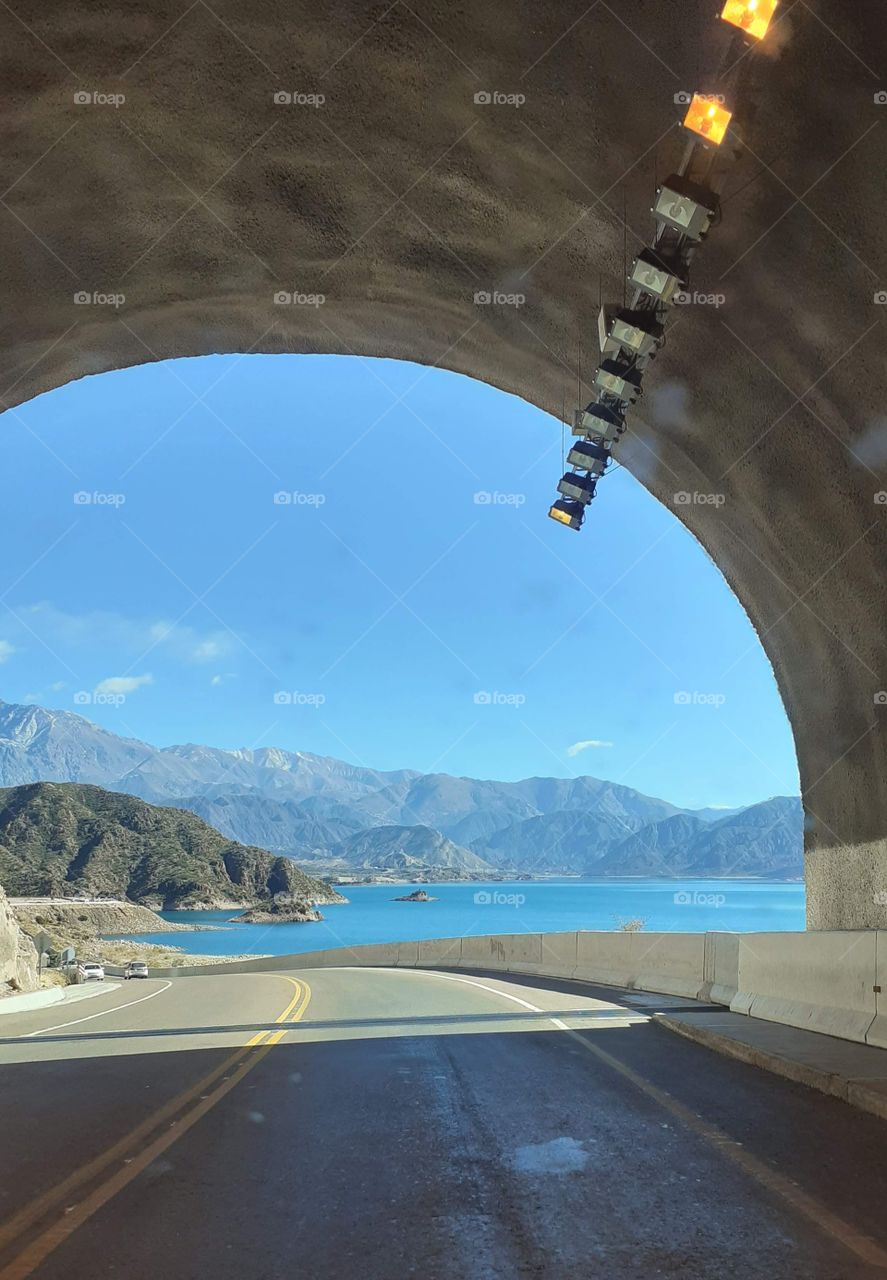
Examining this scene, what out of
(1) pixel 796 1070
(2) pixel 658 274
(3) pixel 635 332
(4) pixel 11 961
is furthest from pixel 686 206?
(4) pixel 11 961

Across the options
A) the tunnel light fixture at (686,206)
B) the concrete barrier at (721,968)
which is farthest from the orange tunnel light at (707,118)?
the concrete barrier at (721,968)

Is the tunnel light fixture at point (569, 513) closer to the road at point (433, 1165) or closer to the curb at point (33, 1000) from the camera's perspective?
the road at point (433, 1165)

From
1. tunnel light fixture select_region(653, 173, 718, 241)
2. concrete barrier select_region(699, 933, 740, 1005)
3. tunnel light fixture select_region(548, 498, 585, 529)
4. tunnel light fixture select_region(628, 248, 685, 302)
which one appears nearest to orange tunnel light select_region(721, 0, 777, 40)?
tunnel light fixture select_region(653, 173, 718, 241)

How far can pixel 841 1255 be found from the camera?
15.0 ft

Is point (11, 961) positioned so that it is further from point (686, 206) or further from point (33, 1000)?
point (686, 206)

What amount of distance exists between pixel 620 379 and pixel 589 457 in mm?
2166

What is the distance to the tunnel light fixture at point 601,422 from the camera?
1169 centimetres

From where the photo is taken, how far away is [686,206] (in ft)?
27.3

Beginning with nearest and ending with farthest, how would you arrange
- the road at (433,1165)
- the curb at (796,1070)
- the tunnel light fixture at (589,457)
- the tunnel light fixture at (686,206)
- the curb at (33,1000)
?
the road at (433,1165) < the curb at (796,1070) < the tunnel light fixture at (686,206) < the tunnel light fixture at (589,457) < the curb at (33,1000)

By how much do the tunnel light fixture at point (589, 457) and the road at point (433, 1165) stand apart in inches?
262

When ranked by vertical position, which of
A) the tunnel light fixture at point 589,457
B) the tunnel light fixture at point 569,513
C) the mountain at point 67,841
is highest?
the tunnel light fixture at point 589,457

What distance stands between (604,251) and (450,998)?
14.4 meters

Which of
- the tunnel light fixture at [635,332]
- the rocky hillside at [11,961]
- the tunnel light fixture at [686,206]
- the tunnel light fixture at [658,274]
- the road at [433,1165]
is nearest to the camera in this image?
the road at [433,1165]

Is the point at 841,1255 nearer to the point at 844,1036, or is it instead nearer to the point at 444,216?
the point at 844,1036
